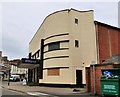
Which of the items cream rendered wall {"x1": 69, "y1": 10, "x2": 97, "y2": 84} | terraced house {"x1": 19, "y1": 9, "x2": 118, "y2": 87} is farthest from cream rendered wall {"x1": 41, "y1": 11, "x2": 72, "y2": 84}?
cream rendered wall {"x1": 69, "y1": 10, "x2": 97, "y2": 84}

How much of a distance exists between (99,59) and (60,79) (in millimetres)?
6292

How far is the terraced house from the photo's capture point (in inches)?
1368

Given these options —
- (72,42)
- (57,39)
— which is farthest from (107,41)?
(57,39)

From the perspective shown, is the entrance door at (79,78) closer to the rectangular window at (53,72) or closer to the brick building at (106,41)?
the rectangular window at (53,72)

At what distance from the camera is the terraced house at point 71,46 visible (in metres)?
34.8

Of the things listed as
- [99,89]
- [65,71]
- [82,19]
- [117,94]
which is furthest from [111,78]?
[82,19]

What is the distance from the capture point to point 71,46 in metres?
34.8

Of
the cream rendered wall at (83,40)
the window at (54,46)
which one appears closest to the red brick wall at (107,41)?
the cream rendered wall at (83,40)

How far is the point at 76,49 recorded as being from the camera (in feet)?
116

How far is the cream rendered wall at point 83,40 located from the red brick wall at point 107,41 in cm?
120

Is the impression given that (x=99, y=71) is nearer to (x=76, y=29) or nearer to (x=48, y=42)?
(x=76, y=29)

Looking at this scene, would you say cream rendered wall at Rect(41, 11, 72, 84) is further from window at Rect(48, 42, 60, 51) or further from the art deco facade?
window at Rect(48, 42, 60, 51)

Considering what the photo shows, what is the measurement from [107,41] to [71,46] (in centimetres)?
638

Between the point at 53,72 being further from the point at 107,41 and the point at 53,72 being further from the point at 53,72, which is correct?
the point at 107,41
